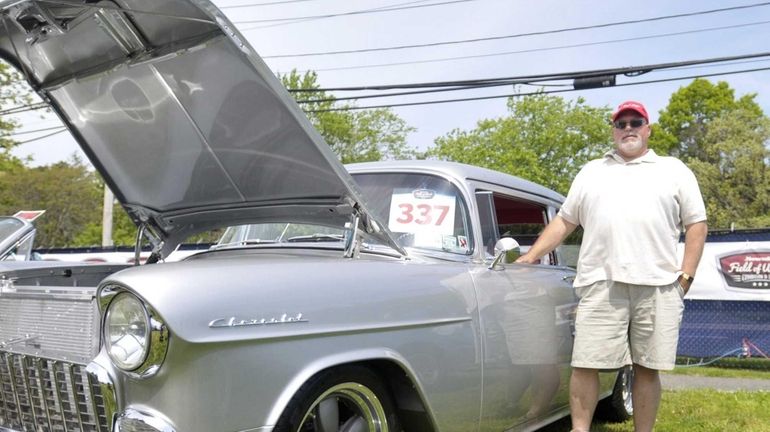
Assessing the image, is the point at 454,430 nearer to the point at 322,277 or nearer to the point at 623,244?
the point at 322,277

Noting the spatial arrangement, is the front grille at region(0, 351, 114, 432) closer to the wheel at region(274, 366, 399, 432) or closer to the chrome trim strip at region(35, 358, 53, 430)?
the chrome trim strip at region(35, 358, 53, 430)

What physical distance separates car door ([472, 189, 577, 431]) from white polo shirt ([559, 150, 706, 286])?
0.26m

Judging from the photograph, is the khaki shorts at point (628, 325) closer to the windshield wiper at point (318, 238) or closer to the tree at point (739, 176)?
the windshield wiper at point (318, 238)

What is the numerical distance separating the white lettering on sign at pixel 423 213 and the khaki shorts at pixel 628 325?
87 cm

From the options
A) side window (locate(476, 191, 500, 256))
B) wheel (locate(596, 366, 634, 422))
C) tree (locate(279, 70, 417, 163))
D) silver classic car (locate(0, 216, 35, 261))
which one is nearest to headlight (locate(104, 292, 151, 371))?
side window (locate(476, 191, 500, 256))

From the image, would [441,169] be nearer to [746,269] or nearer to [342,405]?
[342,405]

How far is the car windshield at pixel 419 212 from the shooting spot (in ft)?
10.2

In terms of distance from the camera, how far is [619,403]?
15.4 feet

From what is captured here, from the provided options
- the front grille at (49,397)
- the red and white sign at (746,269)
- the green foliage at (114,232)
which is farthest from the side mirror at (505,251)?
the green foliage at (114,232)

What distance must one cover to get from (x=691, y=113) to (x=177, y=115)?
45597mm

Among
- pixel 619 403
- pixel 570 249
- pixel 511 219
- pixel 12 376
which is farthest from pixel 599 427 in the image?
pixel 12 376

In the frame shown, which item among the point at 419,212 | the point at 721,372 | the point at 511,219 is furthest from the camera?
the point at 721,372

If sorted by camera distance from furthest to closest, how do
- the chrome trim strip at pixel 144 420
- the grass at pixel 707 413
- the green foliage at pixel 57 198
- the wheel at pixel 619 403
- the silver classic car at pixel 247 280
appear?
the green foliage at pixel 57 198 → the wheel at pixel 619 403 → the grass at pixel 707 413 → the silver classic car at pixel 247 280 → the chrome trim strip at pixel 144 420

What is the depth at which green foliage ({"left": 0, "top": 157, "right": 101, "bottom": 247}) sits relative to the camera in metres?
37.2
